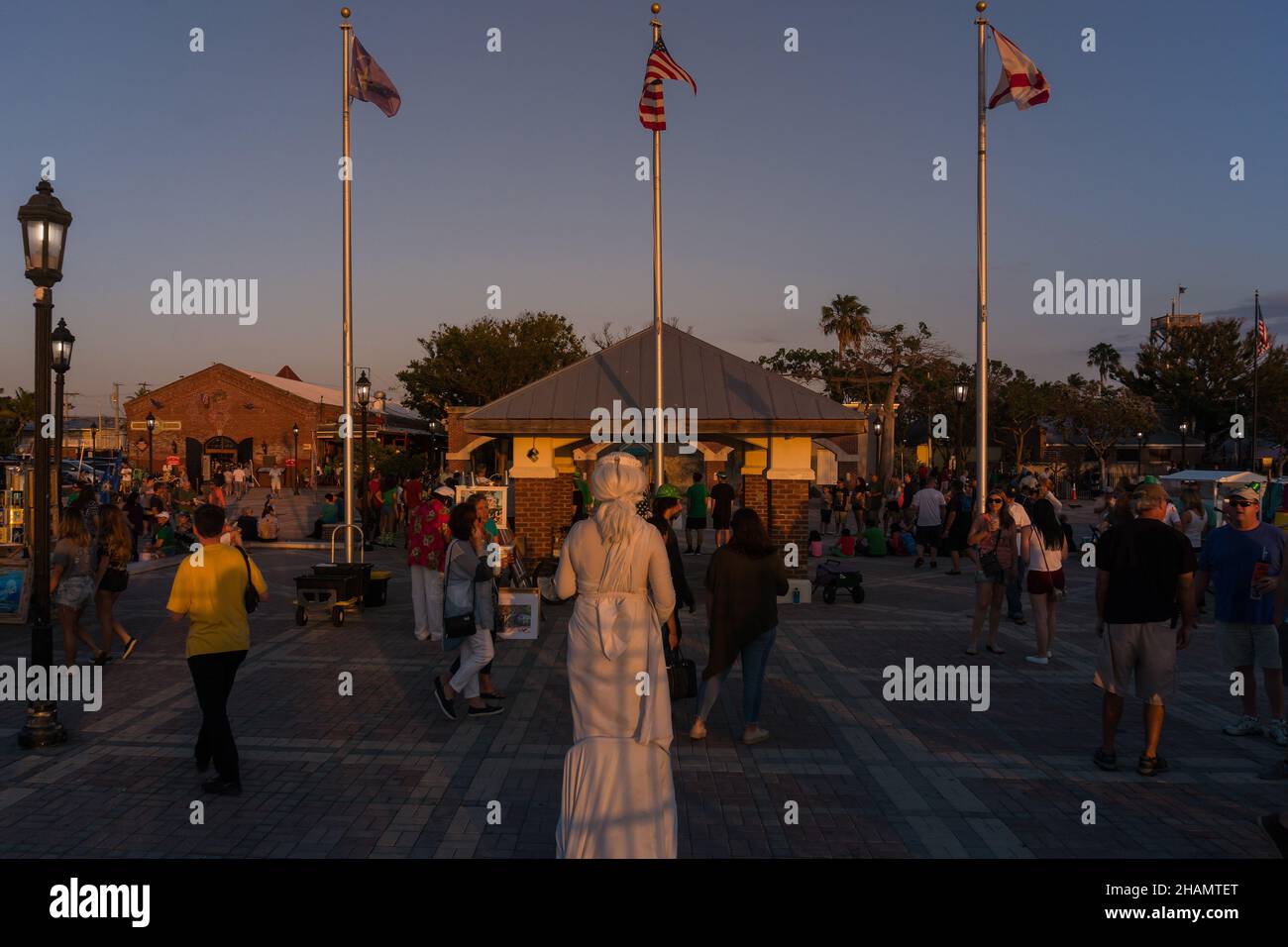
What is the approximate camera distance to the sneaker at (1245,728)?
24.3ft

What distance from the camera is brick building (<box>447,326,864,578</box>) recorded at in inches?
646

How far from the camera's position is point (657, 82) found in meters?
15.3

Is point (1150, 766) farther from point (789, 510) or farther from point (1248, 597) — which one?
point (789, 510)

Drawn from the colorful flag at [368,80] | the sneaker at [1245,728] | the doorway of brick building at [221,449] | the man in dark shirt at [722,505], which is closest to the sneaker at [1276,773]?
the sneaker at [1245,728]

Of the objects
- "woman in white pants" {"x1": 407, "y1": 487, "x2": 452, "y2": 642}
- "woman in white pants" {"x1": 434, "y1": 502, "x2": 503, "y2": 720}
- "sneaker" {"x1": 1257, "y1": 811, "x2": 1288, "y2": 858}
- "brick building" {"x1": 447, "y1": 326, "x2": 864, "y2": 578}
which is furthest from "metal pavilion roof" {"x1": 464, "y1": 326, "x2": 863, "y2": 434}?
"sneaker" {"x1": 1257, "y1": 811, "x2": 1288, "y2": 858}

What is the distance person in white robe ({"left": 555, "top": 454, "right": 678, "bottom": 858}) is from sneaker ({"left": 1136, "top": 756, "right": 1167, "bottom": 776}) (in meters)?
3.76

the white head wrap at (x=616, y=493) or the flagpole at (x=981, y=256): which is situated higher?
the flagpole at (x=981, y=256)

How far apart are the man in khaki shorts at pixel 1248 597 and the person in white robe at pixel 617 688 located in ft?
15.9

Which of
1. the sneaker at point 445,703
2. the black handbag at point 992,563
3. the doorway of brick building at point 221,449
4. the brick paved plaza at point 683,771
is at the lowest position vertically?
the brick paved plaza at point 683,771

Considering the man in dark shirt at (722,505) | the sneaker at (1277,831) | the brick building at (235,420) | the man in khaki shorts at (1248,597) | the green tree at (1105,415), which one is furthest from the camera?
the brick building at (235,420)

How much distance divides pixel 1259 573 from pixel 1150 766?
172 centimetres

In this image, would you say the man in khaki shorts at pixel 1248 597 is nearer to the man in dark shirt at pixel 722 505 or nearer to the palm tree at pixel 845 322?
the man in dark shirt at pixel 722 505

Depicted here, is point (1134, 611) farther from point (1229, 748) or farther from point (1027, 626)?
point (1027, 626)

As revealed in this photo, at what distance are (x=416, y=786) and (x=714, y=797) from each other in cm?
193
